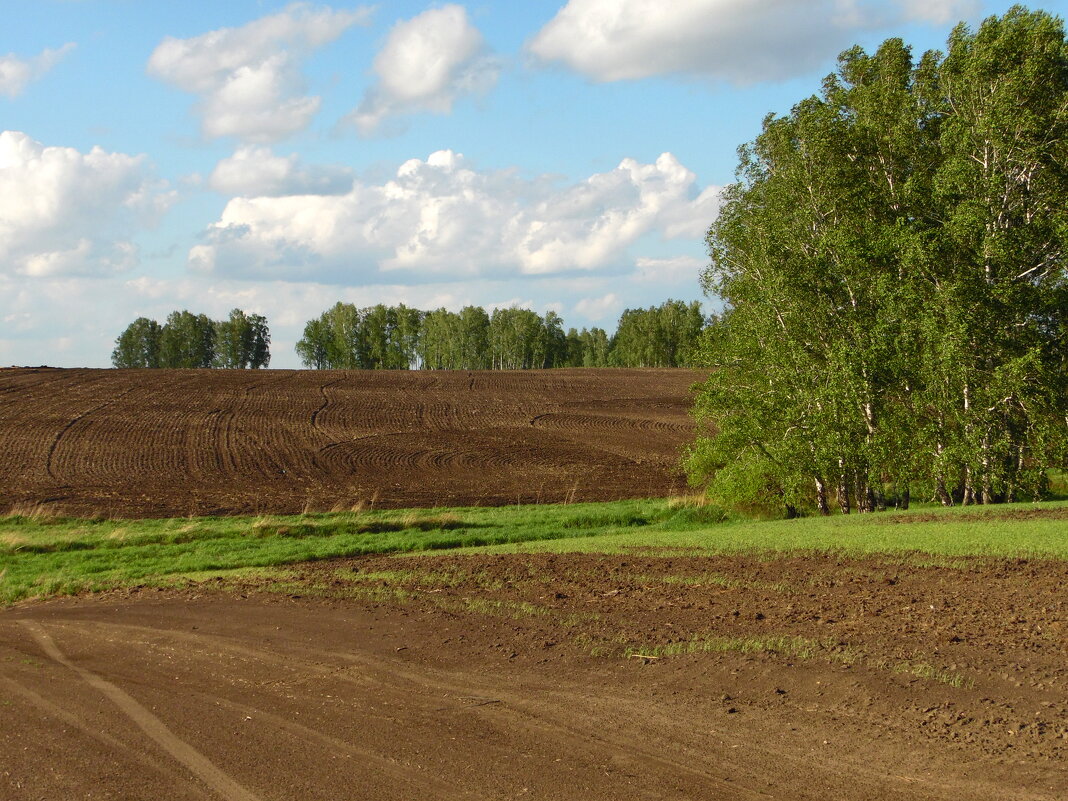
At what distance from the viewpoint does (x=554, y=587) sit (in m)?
18.0

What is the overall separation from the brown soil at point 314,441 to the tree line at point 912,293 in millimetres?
9306

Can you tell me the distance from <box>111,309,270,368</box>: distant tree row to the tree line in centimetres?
14816

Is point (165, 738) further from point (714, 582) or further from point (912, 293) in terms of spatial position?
point (912, 293)

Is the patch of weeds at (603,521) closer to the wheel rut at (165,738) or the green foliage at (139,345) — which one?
the wheel rut at (165,738)

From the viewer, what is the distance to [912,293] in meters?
30.1

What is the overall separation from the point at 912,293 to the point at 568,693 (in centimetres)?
2332

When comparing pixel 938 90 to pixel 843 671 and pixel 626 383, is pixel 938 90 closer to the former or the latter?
pixel 843 671

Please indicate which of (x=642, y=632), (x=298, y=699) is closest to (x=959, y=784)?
(x=642, y=632)

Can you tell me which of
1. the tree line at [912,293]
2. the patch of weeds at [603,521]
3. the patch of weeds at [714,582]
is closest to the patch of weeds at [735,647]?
the patch of weeds at [714,582]

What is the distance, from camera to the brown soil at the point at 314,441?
44406 mm

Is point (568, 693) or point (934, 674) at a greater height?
point (934, 674)

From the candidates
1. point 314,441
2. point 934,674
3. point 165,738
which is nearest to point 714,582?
point 934,674

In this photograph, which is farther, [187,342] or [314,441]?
[187,342]

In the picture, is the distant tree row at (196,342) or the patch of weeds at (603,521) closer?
the patch of weeds at (603,521)
